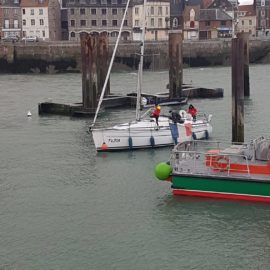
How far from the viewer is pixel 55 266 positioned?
15.1 metres

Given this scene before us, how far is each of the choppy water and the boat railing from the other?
90cm

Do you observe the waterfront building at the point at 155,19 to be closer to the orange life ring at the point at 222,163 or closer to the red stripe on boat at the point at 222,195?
the red stripe on boat at the point at 222,195

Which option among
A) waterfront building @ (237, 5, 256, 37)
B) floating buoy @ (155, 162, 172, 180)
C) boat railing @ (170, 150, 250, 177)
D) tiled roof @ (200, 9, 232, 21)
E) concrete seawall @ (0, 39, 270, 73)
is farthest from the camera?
waterfront building @ (237, 5, 256, 37)

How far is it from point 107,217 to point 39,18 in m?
91.3

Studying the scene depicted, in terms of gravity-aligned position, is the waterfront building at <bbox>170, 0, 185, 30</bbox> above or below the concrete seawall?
above

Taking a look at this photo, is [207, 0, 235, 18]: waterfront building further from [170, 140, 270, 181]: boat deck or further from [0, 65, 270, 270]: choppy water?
[170, 140, 270, 181]: boat deck

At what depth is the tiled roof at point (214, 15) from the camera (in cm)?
11144

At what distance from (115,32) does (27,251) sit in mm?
94084

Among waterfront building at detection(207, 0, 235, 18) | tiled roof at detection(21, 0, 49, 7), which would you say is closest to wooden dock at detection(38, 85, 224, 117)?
tiled roof at detection(21, 0, 49, 7)

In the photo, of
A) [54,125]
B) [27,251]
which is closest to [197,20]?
[54,125]

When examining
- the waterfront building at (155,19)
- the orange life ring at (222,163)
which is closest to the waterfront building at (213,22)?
the waterfront building at (155,19)

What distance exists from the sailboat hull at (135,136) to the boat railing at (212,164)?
7.10 meters

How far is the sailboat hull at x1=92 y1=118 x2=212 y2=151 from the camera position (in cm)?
2686

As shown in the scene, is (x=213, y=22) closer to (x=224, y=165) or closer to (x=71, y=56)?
(x=71, y=56)
